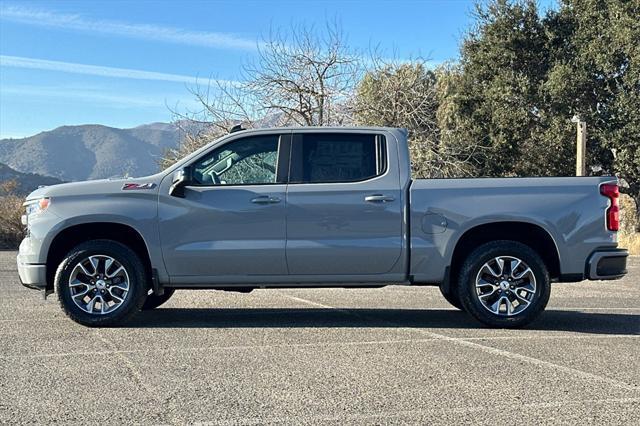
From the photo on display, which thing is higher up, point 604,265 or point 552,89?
point 552,89

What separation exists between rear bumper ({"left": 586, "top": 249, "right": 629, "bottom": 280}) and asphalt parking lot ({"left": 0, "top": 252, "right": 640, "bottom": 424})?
0.59 metres

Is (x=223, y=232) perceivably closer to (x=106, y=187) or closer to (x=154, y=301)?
(x=106, y=187)

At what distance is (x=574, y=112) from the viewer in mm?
22766

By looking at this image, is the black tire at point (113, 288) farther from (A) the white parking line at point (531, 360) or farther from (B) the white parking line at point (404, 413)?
(B) the white parking line at point (404, 413)

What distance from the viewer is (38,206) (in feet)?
24.4

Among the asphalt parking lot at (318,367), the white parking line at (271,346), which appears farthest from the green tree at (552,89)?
the white parking line at (271,346)

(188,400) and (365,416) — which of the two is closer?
(365,416)

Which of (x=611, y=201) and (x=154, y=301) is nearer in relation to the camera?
(x=611, y=201)

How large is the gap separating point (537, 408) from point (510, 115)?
19303 millimetres

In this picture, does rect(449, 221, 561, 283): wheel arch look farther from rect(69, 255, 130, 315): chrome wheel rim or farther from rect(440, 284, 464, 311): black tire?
rect(69, 255, 130, 315): chrome wheel rim

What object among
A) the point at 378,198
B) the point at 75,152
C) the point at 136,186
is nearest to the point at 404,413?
the point at 378,198

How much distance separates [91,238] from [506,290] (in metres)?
4.35

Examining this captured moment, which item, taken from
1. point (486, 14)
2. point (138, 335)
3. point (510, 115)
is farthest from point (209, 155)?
point (486, 14)

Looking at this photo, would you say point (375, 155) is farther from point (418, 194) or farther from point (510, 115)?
point (510, 115)
